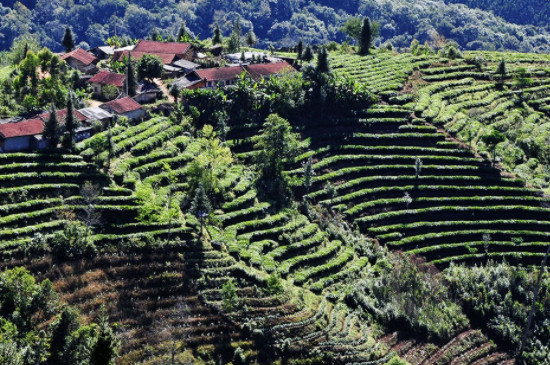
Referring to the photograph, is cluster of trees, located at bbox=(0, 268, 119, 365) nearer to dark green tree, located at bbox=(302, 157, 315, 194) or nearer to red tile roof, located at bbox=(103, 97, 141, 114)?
red tile roof, located at bbox=(103, 97, 141, 114)

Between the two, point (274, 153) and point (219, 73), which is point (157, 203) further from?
point (219, 73)

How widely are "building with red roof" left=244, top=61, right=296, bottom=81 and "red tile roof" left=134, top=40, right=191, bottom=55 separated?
12.2m

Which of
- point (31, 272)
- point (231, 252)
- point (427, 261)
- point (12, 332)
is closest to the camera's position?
point (12, 332)

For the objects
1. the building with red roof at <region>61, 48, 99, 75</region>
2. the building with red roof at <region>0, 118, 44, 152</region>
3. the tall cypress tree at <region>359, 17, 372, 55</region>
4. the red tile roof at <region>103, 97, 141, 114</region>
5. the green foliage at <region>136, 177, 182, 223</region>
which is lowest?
the green foliage at <region>136, 177, 182, 223</region>

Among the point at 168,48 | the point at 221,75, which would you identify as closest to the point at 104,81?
the point at 221,75

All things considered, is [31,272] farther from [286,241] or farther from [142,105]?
[142,105]

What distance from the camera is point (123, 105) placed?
294 feet

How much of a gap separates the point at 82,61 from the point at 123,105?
22.0 m

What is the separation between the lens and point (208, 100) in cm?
9619

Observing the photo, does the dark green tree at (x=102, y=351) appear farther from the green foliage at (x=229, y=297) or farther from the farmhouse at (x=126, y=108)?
the farmhouse at (x=126, y=108)

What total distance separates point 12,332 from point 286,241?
30.9 m

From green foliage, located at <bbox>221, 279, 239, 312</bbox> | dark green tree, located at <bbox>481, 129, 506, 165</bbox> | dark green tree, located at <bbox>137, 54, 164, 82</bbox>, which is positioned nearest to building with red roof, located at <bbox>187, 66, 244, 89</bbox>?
dark green tree, located at <bbox>137, 54, 164, 82</bbox>

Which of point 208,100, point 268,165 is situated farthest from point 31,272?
point 208,100

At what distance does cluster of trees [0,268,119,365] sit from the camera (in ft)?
178
